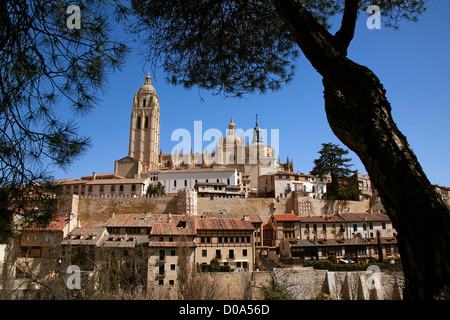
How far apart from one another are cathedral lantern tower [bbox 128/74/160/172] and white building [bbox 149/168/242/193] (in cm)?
1978

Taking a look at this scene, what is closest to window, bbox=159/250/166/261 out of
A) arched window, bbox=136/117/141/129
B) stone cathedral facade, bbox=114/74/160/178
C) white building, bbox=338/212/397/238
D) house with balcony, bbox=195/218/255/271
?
house with balcony, bbox=195/218/255/271

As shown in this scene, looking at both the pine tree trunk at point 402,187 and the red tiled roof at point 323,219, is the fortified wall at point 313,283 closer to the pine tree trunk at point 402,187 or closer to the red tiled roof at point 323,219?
the red tiled roof at point 323,219

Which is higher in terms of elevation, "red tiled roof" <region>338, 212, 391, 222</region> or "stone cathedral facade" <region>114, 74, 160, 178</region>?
"stone cathedral facade" <region>114, 74, 160, 178</region>

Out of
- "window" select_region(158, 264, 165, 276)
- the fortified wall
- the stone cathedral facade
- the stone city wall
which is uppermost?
the stone cathedral facade

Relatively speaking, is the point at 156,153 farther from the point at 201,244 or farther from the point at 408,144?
the point at 408,144

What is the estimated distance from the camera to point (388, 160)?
7.70 ft

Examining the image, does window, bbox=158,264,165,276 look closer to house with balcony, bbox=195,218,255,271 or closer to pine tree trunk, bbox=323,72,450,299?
house with balcony, bbox=195,218,255,271

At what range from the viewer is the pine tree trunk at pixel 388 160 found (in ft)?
6.97

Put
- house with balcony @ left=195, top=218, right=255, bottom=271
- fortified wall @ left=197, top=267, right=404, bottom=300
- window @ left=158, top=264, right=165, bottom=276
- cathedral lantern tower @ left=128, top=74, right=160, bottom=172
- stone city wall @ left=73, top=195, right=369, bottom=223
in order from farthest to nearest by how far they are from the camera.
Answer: cathedral lantern tower @ left=128, top=74, right=160, bottom=172
stone city wall @ left=73, top=195, right=369, bottom=223
house with balcony @ left=195, top=218, right=255, bottom=271
window @ left=158, top=264, right=165, bottom=276
fortified wall @ left=197, top=267, right=404, bottom=300

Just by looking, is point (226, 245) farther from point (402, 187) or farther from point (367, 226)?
point (402, 187)

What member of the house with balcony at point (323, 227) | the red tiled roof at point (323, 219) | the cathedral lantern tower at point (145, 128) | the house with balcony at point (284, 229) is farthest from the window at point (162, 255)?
the cathedral lantern tower at point (145, 128)

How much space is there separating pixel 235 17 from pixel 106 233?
91.1ft

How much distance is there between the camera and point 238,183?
181 feet

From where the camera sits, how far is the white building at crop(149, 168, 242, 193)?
53.4 meters
